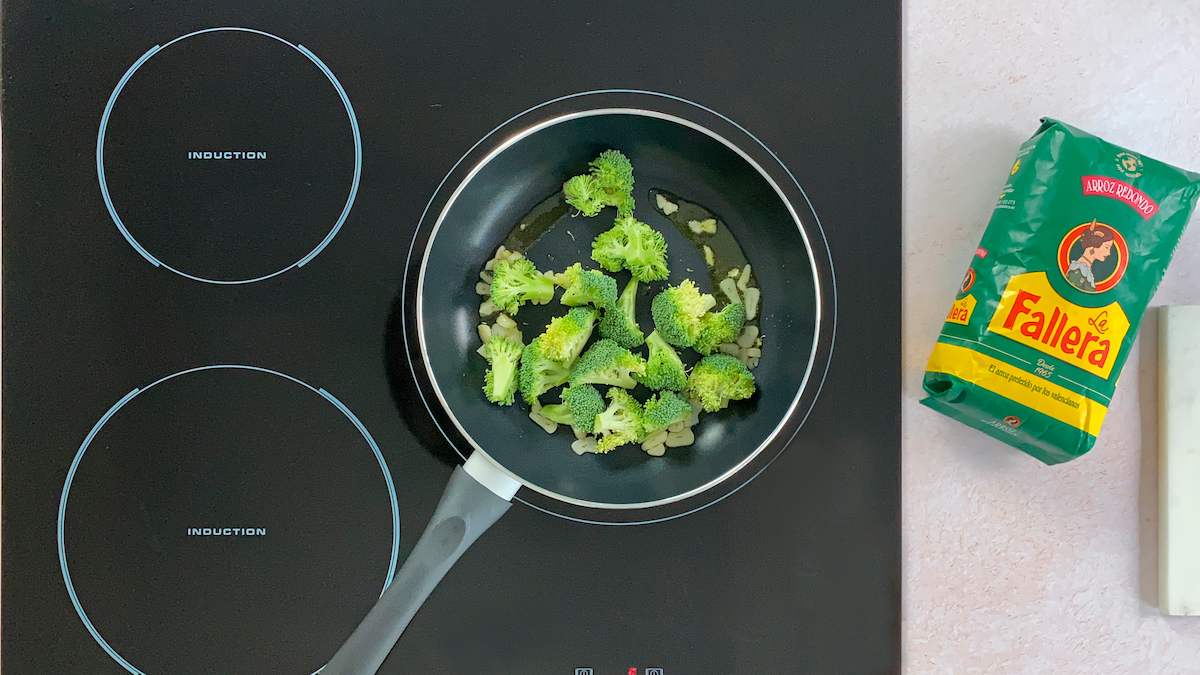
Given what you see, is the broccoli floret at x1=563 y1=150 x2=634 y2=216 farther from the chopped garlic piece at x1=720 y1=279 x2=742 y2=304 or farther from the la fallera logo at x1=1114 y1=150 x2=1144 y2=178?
the la fallera logo at x1=1114 y1=150 x2=1144 y2=178

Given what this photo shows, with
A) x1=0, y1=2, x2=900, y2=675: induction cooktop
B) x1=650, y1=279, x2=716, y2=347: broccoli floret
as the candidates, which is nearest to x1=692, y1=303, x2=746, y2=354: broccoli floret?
x1=650, y1=279, x2=716, y2=347: broccoli floret

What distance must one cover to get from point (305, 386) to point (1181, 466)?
2.80ft

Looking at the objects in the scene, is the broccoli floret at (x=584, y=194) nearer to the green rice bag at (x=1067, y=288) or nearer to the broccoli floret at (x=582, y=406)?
the broccoli floret at (x=582, y=406)

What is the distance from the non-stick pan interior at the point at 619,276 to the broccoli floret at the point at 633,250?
2 cm

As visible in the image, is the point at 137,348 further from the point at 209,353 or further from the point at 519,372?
the point at 519,372

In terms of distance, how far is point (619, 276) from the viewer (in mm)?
839

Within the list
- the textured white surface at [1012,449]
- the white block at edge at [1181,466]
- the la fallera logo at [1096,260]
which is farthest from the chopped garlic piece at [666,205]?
the white block at edge at [1181,466]

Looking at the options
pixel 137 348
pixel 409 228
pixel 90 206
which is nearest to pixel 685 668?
pixel 409 228

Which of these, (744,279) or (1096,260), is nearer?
(1096,260)

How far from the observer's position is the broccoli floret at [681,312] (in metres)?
0.81

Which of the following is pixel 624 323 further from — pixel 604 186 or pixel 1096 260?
pixel 1096 260

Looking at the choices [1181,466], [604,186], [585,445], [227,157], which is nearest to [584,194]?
[604,186]

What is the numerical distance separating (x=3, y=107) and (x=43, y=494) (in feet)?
1.24

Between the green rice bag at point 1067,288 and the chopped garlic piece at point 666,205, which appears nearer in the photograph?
the green rice bag at point 1067,288
